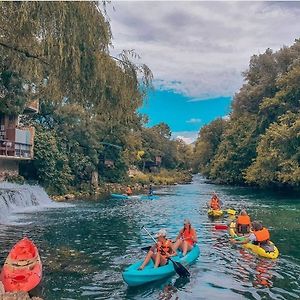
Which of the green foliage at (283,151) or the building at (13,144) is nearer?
the building at (13,144)

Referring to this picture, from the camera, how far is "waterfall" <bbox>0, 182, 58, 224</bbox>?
934 inches

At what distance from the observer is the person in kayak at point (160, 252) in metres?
11.2

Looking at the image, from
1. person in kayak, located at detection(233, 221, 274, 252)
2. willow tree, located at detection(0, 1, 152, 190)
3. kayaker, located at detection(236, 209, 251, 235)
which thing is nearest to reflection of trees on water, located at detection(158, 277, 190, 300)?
person in kayak, located at detection(233, 221, 274, 252)

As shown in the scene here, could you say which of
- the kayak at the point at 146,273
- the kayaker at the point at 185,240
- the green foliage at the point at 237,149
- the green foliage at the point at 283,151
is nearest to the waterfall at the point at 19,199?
the kayaker at the point at 185,240

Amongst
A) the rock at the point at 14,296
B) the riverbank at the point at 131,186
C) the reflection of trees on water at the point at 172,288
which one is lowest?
the reflection of trees on water at the point at 172,288

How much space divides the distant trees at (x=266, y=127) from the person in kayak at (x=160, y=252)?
88.5 ft

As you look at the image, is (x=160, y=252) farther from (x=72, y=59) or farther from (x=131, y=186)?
(x=131, y=186)

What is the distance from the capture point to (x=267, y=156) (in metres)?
40.4

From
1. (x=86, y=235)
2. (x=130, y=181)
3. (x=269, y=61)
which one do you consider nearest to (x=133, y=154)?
(x=130, y=181)

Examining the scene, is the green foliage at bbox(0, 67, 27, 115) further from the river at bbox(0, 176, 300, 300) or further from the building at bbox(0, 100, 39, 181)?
the river at bbox(0, 176, 300, 300)

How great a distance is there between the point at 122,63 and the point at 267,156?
31.8m

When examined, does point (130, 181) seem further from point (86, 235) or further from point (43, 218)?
point (86, 235)

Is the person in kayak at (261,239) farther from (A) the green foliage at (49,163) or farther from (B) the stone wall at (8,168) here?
(A) the green foliage at (49,163)

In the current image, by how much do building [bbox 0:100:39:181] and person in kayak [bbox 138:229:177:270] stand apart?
18186 millimetres
